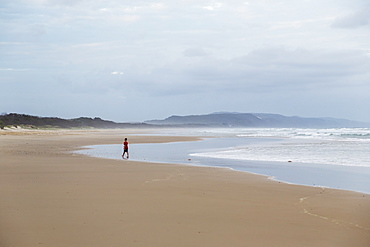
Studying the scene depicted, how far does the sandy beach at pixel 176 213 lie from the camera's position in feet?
18.2

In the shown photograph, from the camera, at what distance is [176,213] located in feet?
23.1

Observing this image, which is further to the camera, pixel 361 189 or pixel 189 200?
pixel 361 189

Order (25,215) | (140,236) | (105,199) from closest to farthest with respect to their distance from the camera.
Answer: (140,236)
(25,215)
(105,199)

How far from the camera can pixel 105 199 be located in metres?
8.27

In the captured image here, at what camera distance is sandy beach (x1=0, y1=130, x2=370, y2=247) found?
18.2 feet

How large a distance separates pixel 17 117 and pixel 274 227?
131m

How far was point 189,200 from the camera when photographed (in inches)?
326

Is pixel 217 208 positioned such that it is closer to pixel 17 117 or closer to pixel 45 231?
pixel 45 231

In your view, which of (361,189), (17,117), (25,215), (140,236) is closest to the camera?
(140,236)

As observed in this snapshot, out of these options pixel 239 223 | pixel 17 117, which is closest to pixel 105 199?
pixel 239 223

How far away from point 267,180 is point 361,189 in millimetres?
2666

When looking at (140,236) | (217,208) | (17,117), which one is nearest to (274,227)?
(217,208)

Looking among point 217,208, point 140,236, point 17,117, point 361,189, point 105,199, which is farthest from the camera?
point 17,117

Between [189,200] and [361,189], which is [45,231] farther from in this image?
[361,189]
